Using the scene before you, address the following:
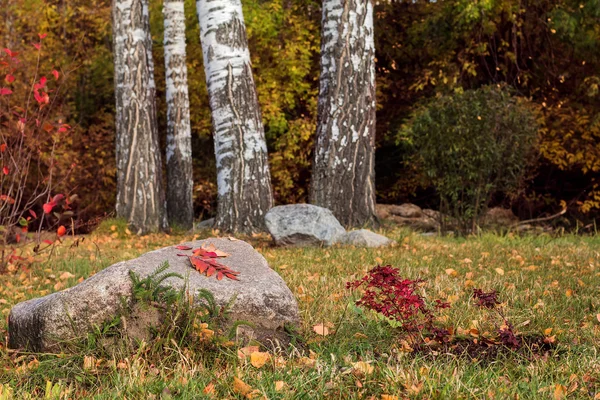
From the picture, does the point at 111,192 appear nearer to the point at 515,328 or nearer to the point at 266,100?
the point at 266,100

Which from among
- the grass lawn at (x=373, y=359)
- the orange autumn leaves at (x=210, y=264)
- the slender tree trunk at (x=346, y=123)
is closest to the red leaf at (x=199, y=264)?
the orange autumn leaves at (x=210, y=264)

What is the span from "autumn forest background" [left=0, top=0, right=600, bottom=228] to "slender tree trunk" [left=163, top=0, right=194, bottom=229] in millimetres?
2245

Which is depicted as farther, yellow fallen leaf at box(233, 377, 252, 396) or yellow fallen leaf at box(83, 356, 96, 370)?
yellow fallen leaf at box(83, 356, 96, 370)

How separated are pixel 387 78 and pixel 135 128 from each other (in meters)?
8.21

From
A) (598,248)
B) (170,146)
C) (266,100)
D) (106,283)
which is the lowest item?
(598,248)

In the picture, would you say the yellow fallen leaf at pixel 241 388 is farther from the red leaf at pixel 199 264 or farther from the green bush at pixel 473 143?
the green bush at pixel 473 143

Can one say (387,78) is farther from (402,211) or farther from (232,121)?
(232,121)

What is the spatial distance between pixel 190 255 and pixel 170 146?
9.73 meters

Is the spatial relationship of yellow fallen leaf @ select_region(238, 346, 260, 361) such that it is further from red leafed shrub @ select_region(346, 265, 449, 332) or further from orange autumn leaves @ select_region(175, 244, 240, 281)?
red leafed shrub @ select_region(346, 265, 449, 332)

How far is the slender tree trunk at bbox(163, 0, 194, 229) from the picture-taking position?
1317 centimetres

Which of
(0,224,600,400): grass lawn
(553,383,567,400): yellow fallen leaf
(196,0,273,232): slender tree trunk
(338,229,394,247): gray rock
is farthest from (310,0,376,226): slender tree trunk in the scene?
(553,383,567,400): yellow fallen leaf

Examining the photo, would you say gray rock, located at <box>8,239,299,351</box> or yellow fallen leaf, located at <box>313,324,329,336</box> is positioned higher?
gray rock, located at <box>8,239,299,351</box>

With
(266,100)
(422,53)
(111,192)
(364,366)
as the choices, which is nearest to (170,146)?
(266,100)

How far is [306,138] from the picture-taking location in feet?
52.1
